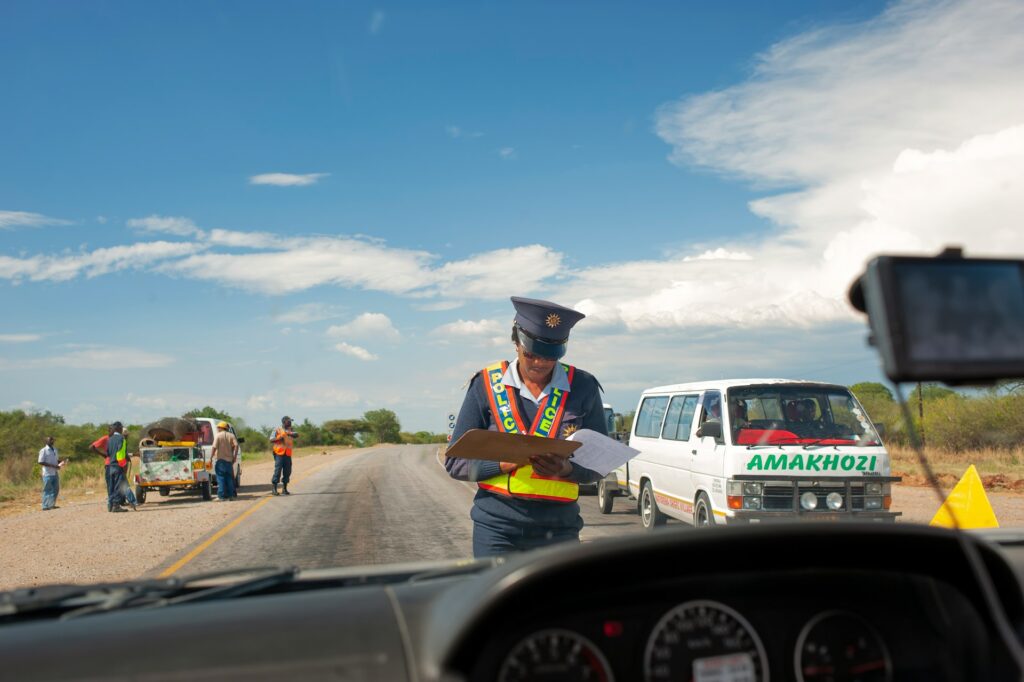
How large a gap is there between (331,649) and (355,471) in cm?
3248

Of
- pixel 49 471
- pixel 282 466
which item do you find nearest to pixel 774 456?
pixel 282 466

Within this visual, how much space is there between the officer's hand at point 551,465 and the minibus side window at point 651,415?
31.5 ft

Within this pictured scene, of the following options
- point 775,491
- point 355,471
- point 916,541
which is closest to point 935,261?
point 916,541

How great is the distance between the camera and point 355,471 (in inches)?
1328

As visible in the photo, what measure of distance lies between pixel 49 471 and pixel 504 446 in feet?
66.7

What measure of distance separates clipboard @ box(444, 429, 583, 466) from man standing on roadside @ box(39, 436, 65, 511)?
19.2 meters

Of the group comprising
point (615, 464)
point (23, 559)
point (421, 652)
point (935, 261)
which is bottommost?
point (23, 559)

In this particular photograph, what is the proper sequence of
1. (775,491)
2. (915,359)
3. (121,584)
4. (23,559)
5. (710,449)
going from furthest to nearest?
1. (23,559)
2. (710,449)
3. (775,491)
4. (121,584)
5. (915,359)

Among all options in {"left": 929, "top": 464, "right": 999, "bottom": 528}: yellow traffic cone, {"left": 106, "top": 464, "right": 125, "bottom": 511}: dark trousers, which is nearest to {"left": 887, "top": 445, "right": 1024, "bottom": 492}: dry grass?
{"left": 929, "top": 464, "right": 999, "bottom": 528}: yellow traffic cone

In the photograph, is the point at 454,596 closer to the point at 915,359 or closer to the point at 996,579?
the point at 915,359

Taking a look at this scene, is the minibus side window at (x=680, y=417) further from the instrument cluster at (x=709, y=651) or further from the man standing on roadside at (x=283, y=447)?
the man standing on roadside at (x=283, y=447)

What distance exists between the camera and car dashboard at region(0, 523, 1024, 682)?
1.95 meters

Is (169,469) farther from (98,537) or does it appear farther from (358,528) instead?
(358,528)

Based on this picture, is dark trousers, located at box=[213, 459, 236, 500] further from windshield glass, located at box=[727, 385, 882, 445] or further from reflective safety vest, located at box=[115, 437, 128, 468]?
windshield glass, located at box=[727, 385, 882, 445]
